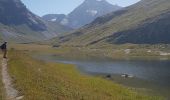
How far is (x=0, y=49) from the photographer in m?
121

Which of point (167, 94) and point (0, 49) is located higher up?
point (0, 49)

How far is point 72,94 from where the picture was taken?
44.1 meters

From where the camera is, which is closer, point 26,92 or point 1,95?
point 1,95

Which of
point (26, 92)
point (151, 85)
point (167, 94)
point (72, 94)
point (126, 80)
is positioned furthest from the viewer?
point (126, 80)

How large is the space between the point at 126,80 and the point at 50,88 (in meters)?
57.1

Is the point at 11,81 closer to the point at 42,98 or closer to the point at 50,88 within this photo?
the point at 50,88

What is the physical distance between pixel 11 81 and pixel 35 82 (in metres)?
3.39

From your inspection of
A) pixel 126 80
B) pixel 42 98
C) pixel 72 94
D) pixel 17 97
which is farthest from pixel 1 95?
pixel 126 80

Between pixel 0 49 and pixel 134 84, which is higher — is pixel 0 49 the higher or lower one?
the higher one

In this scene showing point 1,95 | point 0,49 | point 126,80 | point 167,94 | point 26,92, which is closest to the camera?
point 1,95

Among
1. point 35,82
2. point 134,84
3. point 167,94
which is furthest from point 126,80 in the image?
point 35,82

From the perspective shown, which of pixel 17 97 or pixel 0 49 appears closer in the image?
pixel 17 97

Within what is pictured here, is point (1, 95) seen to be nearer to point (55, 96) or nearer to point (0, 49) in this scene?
point (55, 96)

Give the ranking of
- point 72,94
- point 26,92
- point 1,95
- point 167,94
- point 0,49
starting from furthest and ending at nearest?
1. point 0,49
2. point 167,94
3. point 72,94
4. point 26,92
5. point 1,95
